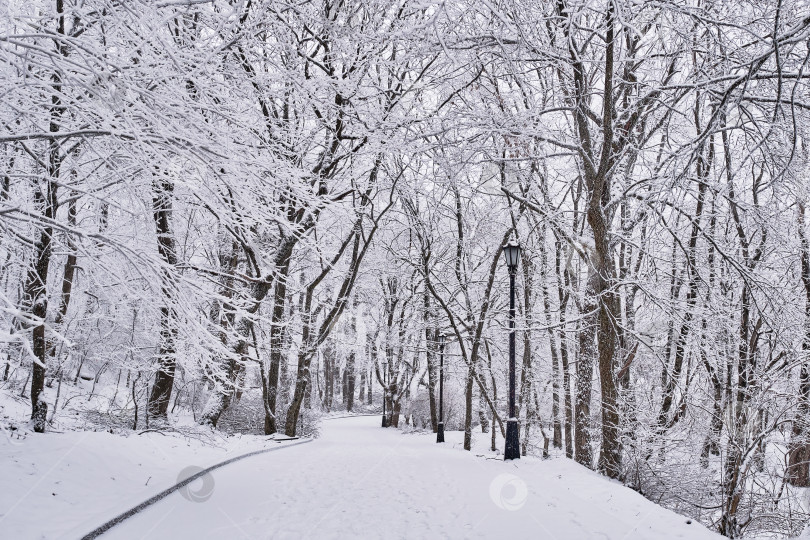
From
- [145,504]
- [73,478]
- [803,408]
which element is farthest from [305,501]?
[803,408]

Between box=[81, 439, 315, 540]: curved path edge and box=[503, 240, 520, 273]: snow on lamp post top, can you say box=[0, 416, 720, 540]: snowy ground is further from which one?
box=[503, 240, 520, 273]: snow on lamp post top

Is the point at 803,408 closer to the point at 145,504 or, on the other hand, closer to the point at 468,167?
the point at 468,167

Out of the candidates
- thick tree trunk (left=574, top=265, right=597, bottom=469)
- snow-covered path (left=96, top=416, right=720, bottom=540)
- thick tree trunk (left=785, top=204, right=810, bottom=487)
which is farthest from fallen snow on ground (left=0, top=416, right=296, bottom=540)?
thick tree trunk (left=785, top=204, right=810, bottom=487)

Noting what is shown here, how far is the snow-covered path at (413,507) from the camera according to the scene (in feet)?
18.0

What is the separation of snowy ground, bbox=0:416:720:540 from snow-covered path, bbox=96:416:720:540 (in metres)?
0.01

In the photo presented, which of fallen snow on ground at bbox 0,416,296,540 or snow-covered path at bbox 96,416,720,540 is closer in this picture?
fallen snow on ground at bbox 0,416,296,540

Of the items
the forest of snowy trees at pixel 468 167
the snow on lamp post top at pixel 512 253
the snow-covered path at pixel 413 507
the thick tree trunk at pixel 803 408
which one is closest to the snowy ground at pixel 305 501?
the snow-covered path at pixel 413 507

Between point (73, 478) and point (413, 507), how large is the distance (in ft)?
14.1

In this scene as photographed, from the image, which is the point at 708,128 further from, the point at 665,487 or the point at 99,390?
the point at 99,390

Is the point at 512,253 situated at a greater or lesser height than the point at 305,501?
greater

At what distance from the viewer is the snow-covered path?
549 centimetres

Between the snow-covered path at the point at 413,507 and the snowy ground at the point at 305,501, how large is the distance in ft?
0.05

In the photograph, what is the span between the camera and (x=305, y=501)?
24.0 ft

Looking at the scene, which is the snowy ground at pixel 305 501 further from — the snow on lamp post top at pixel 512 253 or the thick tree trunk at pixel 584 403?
the snow on lamp post top at pixel 512 253
